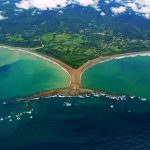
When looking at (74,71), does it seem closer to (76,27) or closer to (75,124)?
(75,124)

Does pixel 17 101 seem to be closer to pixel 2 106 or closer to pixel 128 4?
pixel 2 106

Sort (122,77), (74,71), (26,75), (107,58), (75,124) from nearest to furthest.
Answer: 1. (75,124)
2. (26,75)
3. (122,77)
4. (74,71)
5. (107,58)

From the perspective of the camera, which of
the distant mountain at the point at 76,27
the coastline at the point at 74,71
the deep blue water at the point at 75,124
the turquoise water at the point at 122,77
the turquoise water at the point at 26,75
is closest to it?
the deep blue water at the point at 75,124

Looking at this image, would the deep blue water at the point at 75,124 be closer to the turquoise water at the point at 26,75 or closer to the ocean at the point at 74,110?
the ocean at the point at 74,110

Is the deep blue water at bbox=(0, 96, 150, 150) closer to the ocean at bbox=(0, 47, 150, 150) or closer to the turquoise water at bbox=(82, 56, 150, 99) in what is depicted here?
the ocean at bbox=(0, 47, 150, 150)

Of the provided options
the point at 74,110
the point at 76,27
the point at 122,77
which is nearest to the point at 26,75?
the point at 74,110

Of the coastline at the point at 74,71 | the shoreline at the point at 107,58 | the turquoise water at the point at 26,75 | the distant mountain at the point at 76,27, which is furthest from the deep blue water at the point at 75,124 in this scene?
the distant mountain at the point at 76,27
